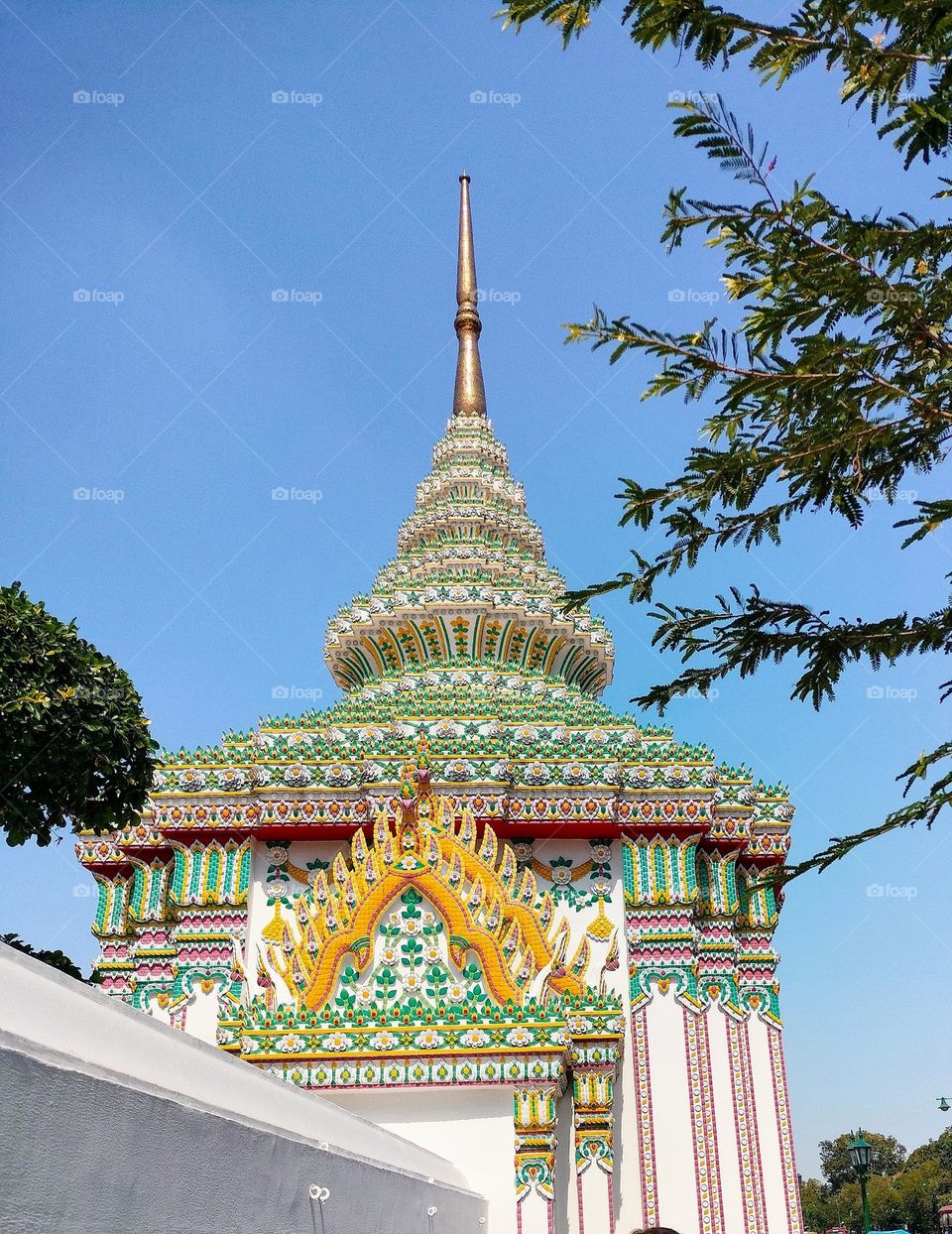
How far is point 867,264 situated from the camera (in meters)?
5.00

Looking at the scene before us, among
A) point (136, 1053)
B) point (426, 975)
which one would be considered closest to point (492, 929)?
point (426, 975)

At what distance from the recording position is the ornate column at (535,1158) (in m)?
8.85

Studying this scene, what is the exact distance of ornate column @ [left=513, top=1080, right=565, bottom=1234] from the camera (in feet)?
29.0

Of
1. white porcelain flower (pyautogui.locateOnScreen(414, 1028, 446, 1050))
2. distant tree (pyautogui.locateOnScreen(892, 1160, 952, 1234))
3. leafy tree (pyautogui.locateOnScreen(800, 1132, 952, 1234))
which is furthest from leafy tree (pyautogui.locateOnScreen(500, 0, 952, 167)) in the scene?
distant tree (pyautogui.locateOnScreen(892, 1160, 952, 1234))

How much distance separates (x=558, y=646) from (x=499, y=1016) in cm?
1008

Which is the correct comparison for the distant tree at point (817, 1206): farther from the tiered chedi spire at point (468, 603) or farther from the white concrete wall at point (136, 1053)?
the white concrete wall at point (136, 1053)

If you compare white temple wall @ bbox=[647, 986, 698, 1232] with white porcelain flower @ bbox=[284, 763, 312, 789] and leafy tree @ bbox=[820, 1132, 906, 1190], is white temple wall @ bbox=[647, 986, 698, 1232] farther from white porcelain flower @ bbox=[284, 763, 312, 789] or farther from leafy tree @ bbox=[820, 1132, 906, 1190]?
leafy tree @ bbox=[820, 1132, 906, 1190]

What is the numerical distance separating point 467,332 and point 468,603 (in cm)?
1128

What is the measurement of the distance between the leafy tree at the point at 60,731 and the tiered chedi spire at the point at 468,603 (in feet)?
20.2

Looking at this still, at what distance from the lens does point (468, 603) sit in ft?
58.8

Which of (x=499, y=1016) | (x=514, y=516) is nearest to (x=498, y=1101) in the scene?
(x=499, y=1016)

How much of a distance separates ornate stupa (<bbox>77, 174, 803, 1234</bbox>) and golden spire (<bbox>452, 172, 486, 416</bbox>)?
8947 millimetres

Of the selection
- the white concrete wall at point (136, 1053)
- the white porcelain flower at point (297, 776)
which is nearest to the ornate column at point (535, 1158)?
the white concrete wall at point (136, 1053)

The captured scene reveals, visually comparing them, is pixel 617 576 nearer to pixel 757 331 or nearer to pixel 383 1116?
pixel 757 331
